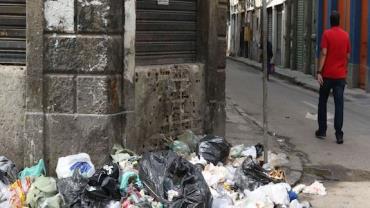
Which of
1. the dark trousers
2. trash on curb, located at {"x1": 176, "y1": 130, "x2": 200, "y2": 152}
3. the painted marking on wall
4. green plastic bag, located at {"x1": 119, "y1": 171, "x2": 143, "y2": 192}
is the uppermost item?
the painted marking on wall

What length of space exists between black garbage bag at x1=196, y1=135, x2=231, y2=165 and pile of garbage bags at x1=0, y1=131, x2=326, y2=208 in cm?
28

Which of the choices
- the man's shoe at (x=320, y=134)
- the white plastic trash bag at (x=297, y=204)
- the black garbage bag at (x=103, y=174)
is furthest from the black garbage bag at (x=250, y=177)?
the man's shoe at (x=320, y=134)

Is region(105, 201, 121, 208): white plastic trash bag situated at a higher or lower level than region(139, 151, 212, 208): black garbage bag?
→ lower

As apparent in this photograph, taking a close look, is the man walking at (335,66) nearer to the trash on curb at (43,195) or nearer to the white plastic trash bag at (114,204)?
the white plastic trash bag at (114,204)

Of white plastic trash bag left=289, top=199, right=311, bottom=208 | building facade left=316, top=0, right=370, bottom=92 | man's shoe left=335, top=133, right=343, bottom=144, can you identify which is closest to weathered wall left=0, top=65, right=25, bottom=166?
white plastic trash bag left=289, top=199, right=311, bottom=208

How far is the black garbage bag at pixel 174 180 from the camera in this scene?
526 cm

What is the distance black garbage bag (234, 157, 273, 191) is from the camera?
6.09 meters

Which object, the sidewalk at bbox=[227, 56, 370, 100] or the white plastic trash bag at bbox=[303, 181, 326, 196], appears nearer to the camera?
the white plastic trash bag at bbox=[303, 181, 326, 196]

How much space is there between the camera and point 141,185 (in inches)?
225

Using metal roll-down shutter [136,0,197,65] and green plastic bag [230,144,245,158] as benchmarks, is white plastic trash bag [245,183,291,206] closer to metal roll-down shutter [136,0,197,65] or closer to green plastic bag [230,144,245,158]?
green plastic bag [230,144,245,158]

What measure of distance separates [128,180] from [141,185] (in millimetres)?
141

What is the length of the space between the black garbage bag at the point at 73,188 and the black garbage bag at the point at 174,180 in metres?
0.56

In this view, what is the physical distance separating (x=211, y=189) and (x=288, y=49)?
24.2 meters

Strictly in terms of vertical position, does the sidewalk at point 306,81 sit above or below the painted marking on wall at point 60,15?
below
